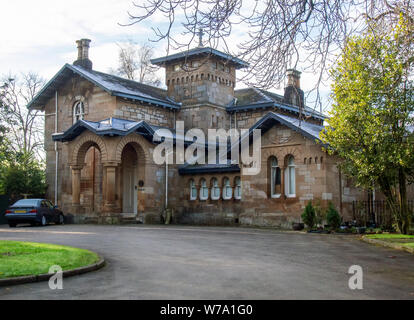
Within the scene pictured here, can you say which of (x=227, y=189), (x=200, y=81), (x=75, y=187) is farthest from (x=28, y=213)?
(x=200, y=81)

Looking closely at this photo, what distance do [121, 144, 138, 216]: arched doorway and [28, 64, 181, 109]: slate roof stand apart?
318 centimetres

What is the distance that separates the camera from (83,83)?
98.2ft

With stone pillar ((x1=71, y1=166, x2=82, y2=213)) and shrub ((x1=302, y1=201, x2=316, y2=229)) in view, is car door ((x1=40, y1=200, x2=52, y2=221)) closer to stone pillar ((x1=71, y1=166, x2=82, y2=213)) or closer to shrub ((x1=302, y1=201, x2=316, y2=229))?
stone pillar ((x1=71, y1=166, x2=82, y2=213))

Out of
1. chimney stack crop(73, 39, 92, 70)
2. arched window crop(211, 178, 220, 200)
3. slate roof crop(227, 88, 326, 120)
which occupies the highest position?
chimney stack crop(73, 39, 92, 70)

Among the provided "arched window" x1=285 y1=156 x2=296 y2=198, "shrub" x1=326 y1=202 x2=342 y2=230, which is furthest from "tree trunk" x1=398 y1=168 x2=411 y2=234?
"arched window" x1=285 y1=156 x2=296 y2=198

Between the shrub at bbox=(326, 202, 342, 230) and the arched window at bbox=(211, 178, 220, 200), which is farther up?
the arched window at bbox=(211, 178, 220, 200)

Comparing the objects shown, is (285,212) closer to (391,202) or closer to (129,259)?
(391,202)

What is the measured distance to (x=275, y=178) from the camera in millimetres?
24719

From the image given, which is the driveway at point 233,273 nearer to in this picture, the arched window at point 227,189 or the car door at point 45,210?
the car door at point 45,210

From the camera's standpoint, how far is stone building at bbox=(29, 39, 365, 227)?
77.5 feet

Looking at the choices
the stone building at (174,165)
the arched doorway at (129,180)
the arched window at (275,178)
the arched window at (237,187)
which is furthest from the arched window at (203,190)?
the arched window at (275,178)
